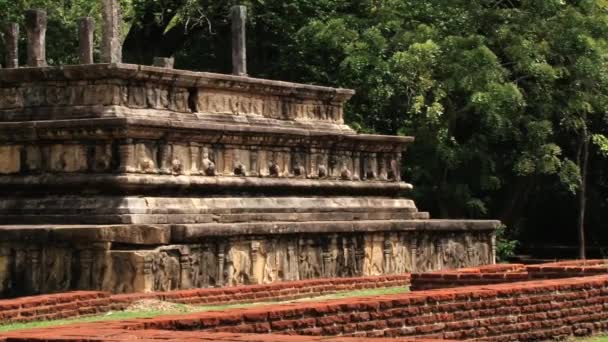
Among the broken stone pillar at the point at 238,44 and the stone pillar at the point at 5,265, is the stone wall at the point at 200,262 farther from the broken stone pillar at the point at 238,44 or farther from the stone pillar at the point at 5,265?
the broken stone pillar at the point at 238,44

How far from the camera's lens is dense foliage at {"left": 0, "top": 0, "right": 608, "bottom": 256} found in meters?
28.3

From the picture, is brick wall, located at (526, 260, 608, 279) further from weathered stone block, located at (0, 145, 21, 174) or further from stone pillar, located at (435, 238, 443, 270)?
weathered stone block, located at (0, 145, 21, 174)

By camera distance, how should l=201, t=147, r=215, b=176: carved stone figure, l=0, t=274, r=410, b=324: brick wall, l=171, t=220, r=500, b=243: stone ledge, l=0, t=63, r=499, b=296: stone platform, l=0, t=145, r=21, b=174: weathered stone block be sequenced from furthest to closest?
l=201, t=147, r=215, b=176: carved stone figure < l=0, t=145, r=21, b=174: weathered stone block < l=171, t=220, r=500, b=243: stone ledge < l=0, t=63, r=499, b=296: stone platform < l=0, t=274, r=410, b=324: brick wall

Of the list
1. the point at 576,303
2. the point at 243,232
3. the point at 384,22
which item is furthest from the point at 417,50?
the point at 576,303

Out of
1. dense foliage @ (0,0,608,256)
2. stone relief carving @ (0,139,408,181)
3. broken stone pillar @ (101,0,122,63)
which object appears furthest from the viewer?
dense foliage @ (0,0,608,256)

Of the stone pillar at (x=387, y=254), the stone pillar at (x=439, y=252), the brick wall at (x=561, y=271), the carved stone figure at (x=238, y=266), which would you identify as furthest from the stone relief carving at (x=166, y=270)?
the stone pillar at (x=439, y=252)

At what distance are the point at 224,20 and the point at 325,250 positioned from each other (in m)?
14.6

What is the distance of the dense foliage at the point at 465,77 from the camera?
28.3m

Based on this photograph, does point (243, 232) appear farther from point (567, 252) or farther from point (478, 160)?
point (567, 252)

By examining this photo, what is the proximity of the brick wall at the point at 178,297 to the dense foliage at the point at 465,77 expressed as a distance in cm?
836

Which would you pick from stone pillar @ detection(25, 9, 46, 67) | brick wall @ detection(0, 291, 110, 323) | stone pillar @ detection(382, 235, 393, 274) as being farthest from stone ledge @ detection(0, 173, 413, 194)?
brick wall @ detection(0, 291, 110, 323)

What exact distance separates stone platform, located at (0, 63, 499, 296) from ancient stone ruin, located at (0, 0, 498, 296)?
0.02 meters

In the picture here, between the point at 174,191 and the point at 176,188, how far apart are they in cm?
5

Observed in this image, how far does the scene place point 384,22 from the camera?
1177 inches
